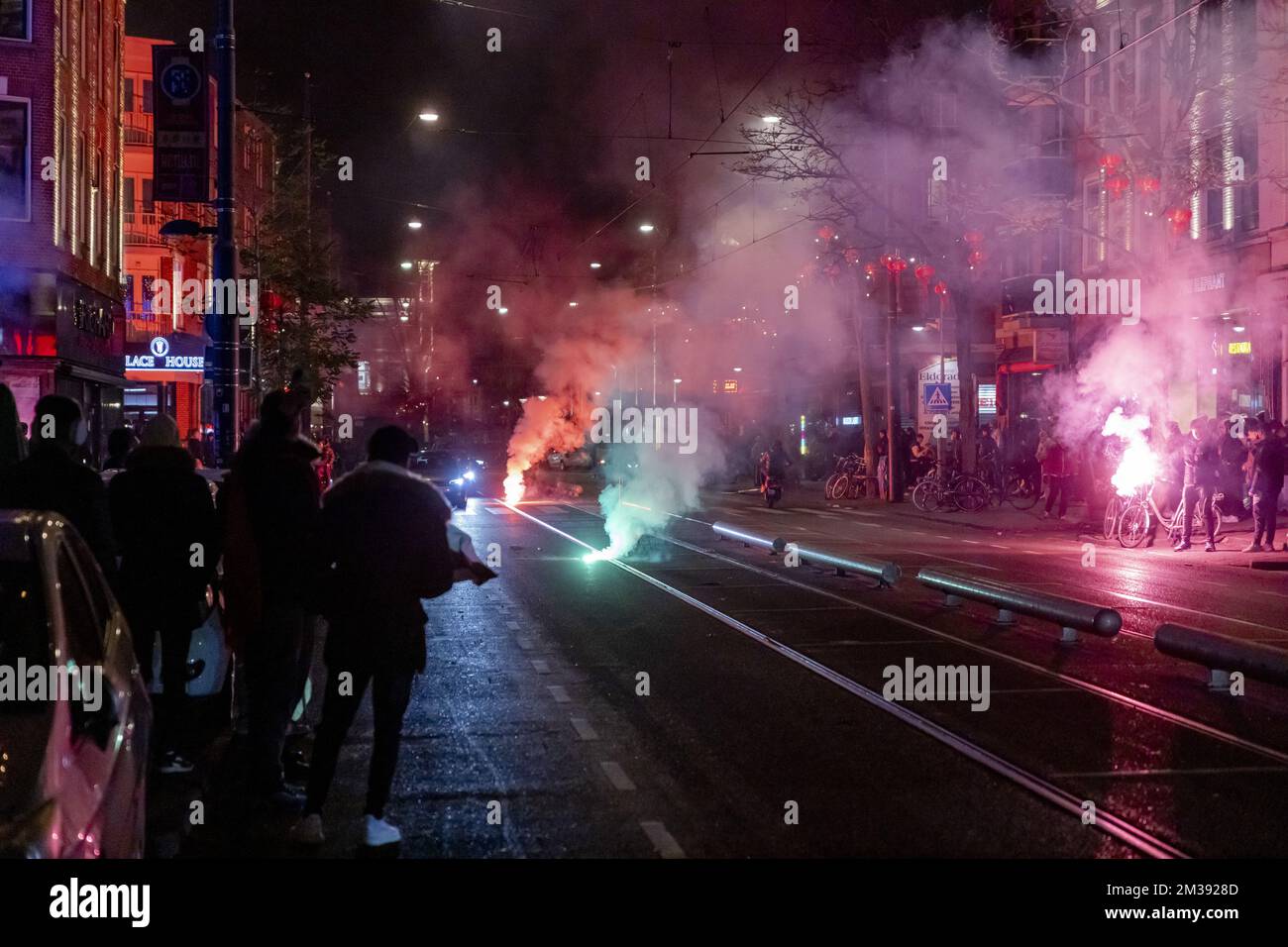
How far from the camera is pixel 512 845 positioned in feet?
18.1

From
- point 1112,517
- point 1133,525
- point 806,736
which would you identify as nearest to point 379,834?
point 806,736

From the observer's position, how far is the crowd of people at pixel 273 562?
560 cm

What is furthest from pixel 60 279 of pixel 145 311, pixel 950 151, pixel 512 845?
pixel 512 845

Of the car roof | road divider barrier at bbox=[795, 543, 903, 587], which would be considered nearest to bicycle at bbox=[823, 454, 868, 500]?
road divider barrier at bbox=[795, 543, 903, 587]

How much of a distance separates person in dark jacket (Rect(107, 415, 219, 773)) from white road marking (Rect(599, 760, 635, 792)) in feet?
6.98

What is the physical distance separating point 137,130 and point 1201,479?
1321 inches

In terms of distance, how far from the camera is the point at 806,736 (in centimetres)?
761

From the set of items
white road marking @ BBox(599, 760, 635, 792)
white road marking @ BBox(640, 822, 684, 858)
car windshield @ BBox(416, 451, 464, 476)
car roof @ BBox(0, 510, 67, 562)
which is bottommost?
white road marking @ BBox(640, 822, 684, 858)

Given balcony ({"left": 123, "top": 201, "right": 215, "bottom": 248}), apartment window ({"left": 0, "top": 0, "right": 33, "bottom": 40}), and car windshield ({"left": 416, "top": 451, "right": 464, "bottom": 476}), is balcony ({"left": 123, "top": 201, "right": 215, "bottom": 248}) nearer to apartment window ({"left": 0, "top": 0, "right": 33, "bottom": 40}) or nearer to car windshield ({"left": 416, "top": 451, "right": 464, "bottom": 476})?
car windshield ({"left": 416, "top": 451, "right": 464, "bottom": 476})

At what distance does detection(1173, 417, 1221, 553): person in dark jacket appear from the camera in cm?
1939

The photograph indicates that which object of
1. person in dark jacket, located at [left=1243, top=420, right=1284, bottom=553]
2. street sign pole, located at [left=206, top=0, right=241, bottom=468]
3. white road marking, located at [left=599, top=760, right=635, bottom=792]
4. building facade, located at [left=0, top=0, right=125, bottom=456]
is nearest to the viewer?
white road marking, located at [left=599, top=760, right=635, bottom=792]

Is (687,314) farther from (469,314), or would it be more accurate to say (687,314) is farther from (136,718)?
(136,718)

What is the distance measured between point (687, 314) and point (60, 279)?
17617 millimetres

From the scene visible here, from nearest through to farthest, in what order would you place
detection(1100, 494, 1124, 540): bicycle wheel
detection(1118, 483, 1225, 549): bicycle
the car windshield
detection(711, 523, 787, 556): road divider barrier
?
1. detection(711, 523, 787, 556): road divider barrier
2. detection(1118, 483, 1225, 549): bicycle
3. detection(1100, 494, 1124, 540): bicycle wheel
4. the car windshield
